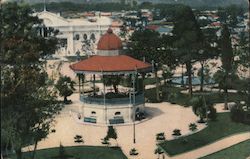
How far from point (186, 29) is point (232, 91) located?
30.7ft

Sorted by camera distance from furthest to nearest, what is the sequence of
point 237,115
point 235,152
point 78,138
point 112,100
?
1. point 112,100
2. point 237,115
3. point 78,138
4. point 235,152

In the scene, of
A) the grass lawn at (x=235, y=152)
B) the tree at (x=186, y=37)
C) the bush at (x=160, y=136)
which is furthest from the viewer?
the tree at (x=186, y=37)

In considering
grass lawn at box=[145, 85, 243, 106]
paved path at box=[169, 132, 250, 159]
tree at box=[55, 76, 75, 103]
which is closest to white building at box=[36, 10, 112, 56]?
grass lawn at box=[145, 85, 243, 106]

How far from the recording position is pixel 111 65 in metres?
45.7

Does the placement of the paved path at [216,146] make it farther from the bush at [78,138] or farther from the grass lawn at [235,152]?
the bush at [78,138]

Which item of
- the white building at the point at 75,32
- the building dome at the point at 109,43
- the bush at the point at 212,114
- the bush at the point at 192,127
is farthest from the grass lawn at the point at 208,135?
the white building at the point at 75,32

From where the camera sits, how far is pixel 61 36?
366ft

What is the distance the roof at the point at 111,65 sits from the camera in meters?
45.0

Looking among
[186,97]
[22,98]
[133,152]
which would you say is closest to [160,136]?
[133,152]

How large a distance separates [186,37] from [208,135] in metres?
15.8

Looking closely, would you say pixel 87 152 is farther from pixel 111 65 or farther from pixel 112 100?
pixel 111 65

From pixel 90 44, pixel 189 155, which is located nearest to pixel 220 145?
pixel 189 155

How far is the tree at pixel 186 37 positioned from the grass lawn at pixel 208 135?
9.91 metres

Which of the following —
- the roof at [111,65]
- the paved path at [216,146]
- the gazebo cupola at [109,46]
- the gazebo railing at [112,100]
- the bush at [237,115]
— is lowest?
the paved path at [216,146]
